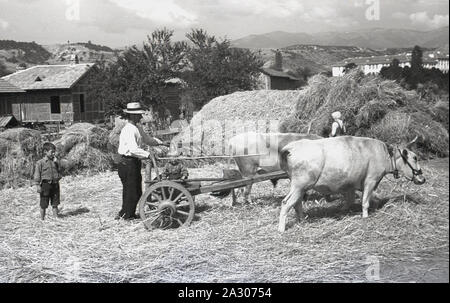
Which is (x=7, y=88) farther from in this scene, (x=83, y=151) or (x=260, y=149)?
(x=260, y=149)

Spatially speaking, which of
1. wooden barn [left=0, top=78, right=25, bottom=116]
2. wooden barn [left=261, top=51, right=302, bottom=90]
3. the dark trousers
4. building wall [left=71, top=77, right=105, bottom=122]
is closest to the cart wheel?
the dark trousers

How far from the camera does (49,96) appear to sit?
35156mm

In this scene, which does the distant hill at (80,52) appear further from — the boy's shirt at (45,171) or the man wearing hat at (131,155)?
the man wearing hat at (131,155)

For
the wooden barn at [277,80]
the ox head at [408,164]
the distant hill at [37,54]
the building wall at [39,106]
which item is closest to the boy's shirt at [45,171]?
the ox head at [408,164]

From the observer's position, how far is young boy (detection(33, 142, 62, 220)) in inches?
297

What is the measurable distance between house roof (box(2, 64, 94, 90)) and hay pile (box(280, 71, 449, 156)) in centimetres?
2637

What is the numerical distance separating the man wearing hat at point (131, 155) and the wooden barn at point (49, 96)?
29.1m

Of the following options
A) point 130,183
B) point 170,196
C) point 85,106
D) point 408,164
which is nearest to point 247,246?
point 170,196

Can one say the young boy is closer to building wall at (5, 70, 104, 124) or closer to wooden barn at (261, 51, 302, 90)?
building wall at (5, 70, 104, 124)

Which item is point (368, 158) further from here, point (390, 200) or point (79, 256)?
point (79, 256)

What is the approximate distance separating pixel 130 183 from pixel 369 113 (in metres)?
6.78

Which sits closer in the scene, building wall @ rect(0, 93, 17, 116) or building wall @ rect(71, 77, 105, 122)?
building wall @ rect(0, 93, 17, 116)

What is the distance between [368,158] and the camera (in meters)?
6.14
